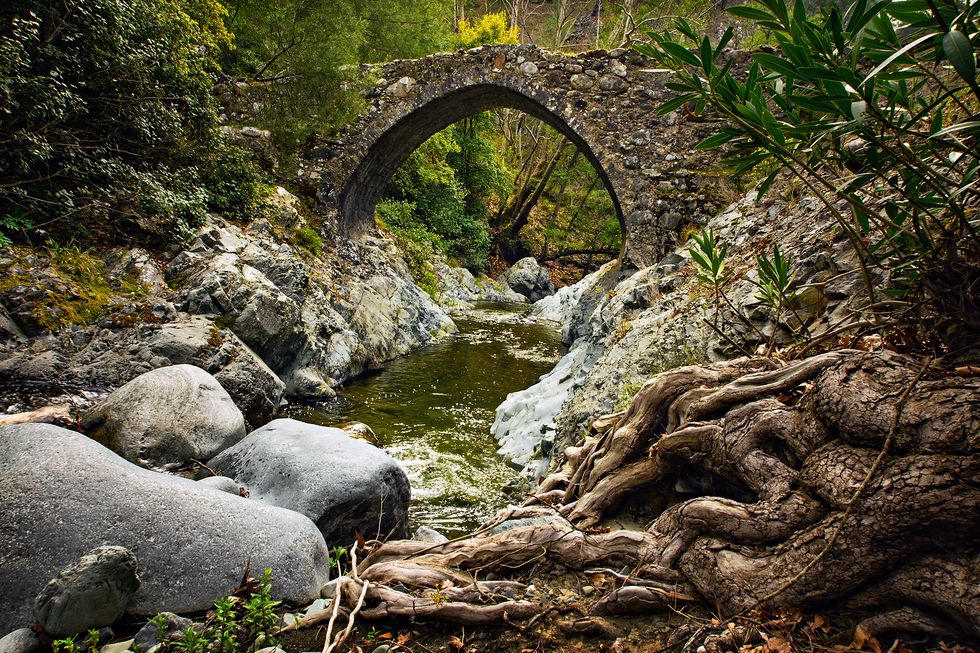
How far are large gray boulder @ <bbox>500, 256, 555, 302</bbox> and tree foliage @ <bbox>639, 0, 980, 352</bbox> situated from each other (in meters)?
21.6

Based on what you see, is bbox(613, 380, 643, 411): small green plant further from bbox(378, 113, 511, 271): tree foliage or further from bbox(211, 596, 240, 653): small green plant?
bbox(378, 113, 511, 271): tree foliage

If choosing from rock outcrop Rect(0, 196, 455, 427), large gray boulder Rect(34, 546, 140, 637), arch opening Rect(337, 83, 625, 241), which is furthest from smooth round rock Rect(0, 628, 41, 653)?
arch opening Rect(337, 83, 625, 241)

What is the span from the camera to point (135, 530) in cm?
272

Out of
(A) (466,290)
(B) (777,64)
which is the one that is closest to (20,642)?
(B) (777,64)

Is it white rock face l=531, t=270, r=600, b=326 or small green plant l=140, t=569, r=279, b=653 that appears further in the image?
white rock face l=531, t=270, r=600, b=326

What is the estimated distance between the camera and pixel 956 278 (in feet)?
5.74

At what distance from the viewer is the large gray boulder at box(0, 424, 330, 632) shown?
251cm

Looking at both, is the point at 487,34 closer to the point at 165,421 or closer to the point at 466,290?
the point at 466,290

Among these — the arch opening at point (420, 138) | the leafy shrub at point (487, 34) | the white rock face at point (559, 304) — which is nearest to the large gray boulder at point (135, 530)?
the arch opening at point (420, 138)

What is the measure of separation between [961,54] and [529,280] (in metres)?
22.9

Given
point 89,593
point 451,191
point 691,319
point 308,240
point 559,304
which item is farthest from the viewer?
point 451,191

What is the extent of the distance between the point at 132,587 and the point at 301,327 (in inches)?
221

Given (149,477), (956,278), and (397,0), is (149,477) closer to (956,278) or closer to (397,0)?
(956,278)

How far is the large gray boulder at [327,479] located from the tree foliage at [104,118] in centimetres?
411
